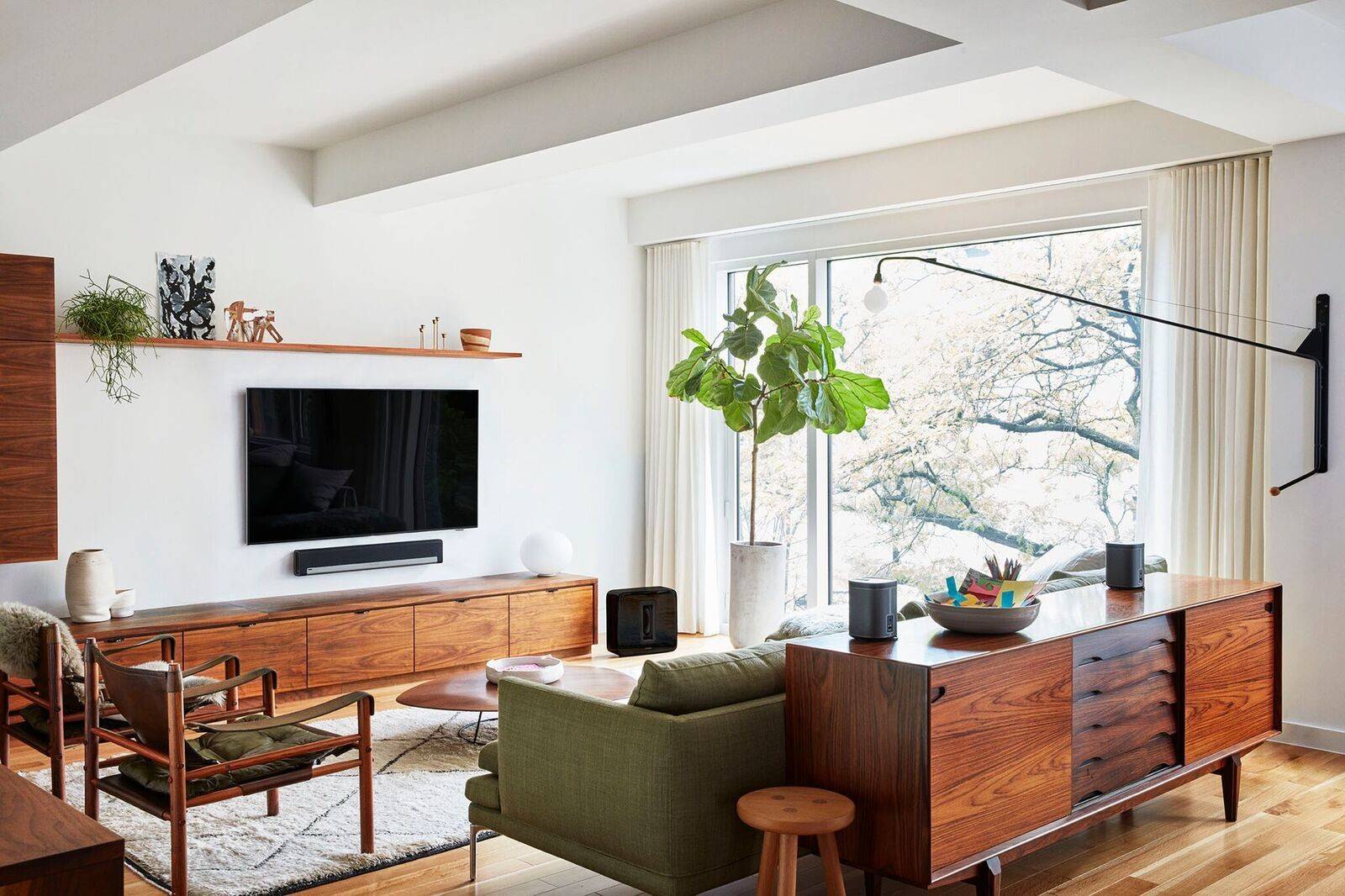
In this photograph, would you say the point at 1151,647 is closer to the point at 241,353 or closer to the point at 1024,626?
the point at 1024,626

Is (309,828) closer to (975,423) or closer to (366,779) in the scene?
(366,779)

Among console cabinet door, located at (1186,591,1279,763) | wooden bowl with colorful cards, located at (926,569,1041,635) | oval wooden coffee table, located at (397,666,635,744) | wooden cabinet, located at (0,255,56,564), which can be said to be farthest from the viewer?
wooden cabinet, located at (0,255,56,564)

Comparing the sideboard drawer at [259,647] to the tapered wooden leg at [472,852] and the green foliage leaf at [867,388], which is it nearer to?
the tapered wooden leg at [472,852]

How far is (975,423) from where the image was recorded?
6254 millimetres

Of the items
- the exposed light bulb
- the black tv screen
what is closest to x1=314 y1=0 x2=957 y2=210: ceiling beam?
the exposed light bulb

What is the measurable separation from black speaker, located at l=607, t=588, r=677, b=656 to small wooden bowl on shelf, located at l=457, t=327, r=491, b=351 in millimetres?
1644

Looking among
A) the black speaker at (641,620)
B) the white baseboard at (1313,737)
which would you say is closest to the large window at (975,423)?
the black speaker at (641,620)

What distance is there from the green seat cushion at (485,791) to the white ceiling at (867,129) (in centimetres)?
291

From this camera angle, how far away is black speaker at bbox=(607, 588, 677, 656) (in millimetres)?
6438

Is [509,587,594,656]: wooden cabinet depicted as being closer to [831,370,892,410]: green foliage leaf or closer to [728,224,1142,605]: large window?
[728,224,1142,605]: large window

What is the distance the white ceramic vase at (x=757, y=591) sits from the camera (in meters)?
6.56

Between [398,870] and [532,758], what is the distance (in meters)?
0.69

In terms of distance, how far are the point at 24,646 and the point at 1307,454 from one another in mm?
4891

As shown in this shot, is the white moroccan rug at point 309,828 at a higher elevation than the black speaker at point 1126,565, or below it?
below
